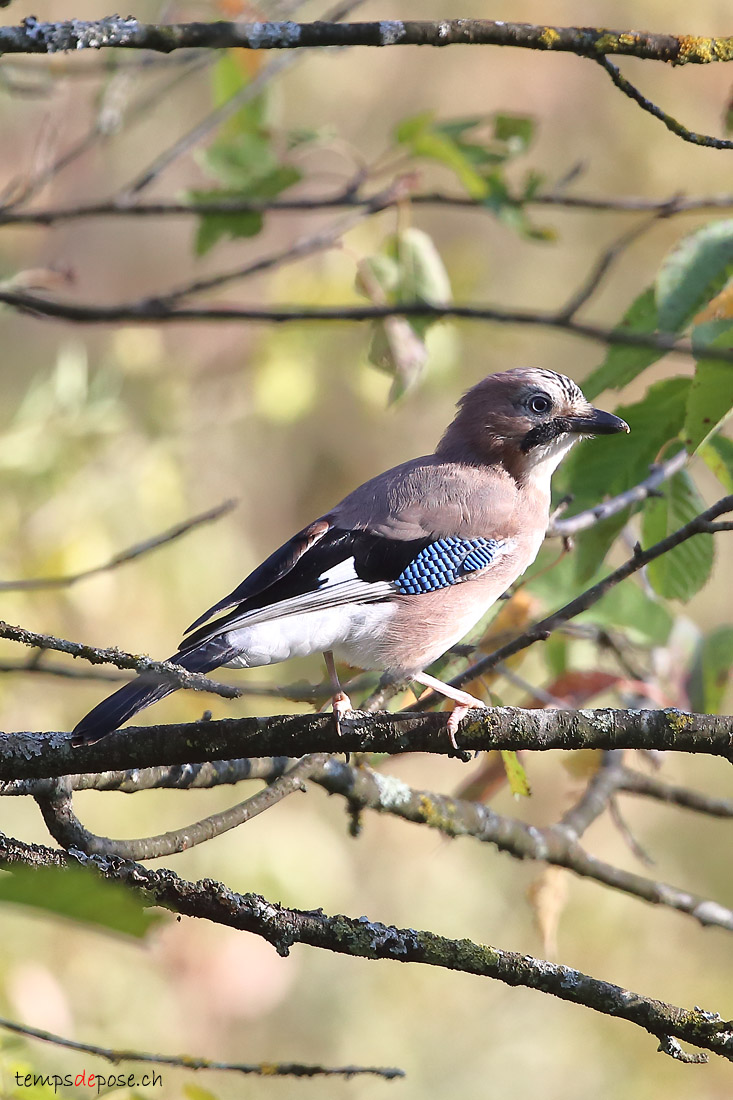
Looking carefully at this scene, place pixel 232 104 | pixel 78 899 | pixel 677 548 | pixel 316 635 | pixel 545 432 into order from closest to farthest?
pixel 78 899, pixel 677 548, pixel 316 635, pixel 232 104, pixel 545 432

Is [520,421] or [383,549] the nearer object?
[383,549]

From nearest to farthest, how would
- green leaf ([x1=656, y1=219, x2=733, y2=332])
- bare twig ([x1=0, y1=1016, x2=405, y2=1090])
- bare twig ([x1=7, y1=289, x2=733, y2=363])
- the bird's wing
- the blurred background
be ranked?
bare twig ([x1=7, y1=289, x2=733, y2=363])
bare twig ([x1=0, y1=1016, x2=405, y2=1090])
green leaf ([x1=656, y1=219, x2=733, y2=332])
the bird's wing
the blurred background

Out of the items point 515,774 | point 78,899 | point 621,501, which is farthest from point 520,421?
point 78,899

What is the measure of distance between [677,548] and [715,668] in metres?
0.76

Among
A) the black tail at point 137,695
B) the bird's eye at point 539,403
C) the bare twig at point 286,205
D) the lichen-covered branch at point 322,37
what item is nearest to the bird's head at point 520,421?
the bird's eye at point 539,403

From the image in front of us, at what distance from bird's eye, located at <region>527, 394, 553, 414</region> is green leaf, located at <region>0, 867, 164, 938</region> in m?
3.55

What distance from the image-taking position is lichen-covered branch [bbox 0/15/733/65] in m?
2.13

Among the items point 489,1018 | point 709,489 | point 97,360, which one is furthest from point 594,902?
point 97,360

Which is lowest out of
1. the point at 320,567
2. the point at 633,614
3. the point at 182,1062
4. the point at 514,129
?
the point at 182,1062

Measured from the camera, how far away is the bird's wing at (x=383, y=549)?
329 centimetres

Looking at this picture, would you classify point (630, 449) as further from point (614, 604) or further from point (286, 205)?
point (286, 205)

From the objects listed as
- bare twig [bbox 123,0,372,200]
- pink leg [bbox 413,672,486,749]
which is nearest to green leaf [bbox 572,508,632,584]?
pink leg [bbox 413,672,486,749]

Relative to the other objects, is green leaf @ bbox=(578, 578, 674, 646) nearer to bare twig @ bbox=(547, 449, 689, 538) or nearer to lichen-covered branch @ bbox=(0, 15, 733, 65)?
bare twig @ bbox=(547, 449, 689, 538)

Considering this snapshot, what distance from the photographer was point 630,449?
3.11 m
